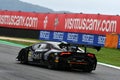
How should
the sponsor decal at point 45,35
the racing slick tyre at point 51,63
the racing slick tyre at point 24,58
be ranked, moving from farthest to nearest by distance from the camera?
the sponsor decal at point 45,35
the racing slick tyre at point 24,58
the racing slick tyre at point 51,63

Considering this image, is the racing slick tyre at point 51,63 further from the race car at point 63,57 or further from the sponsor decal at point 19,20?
the sponsor decal at point 19,20

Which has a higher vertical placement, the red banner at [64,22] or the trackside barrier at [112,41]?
the red banner at [64,22]

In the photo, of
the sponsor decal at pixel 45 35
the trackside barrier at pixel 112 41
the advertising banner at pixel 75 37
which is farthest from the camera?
the sponsor decal at pixel 45 35

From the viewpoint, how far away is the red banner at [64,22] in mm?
34219

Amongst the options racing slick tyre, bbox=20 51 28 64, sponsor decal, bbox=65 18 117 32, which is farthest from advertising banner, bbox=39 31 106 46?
racing slick tyre, bbox=20 51 28 64

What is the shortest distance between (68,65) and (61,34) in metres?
19.4

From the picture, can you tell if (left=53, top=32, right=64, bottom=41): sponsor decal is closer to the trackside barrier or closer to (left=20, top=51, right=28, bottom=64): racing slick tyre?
the trackside barrier

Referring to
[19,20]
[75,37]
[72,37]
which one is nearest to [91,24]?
[72,37]

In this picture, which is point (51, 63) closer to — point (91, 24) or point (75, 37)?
point (75, 37)

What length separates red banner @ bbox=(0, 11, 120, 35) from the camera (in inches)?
1347

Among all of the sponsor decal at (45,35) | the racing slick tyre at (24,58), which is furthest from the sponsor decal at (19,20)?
the racing slick tyre at (24,58)

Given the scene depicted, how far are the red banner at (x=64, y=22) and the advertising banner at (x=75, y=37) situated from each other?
5.61 ft

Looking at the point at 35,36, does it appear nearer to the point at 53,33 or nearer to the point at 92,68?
the point at 53,33

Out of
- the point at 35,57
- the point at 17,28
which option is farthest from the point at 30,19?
the point at 35,57
